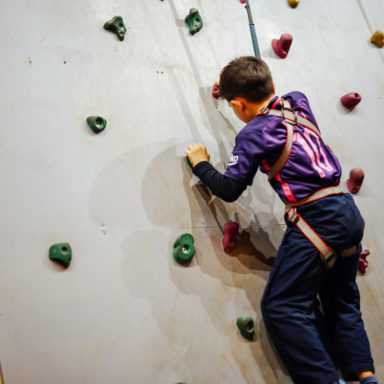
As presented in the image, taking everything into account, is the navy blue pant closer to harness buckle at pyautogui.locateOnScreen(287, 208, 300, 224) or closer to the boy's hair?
harness buckle at pyautogui.locateOnScreen(287, 208, 300, 224)

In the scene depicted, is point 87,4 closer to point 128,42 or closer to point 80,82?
point 128,42

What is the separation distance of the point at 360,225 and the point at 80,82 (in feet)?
3.07

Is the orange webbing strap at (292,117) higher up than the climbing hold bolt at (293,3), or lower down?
lower down

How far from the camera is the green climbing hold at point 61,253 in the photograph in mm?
1051

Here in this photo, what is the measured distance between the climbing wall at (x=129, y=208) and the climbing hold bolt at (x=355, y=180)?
5 centimetres

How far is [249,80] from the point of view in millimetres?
1133

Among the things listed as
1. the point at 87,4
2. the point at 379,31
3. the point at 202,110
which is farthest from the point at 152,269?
the point at 379,31

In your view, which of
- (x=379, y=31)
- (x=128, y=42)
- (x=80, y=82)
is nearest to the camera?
(x=80, y=82)

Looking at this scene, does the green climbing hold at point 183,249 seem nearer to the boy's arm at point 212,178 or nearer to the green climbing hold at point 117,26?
the boy's arm at point 212,178

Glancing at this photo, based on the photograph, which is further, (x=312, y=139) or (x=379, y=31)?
(x=379, y=31)

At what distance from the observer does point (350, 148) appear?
153 centimetres

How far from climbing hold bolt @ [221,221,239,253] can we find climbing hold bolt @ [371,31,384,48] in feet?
3.64

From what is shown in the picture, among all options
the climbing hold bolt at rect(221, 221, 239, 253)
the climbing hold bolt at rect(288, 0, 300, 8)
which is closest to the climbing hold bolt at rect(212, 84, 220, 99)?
the climbing hold bolt at rect(221, 221, 239, 253)

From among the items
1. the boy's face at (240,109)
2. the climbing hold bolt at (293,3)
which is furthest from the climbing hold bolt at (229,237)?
the climbing hold bolt at (293,3)
